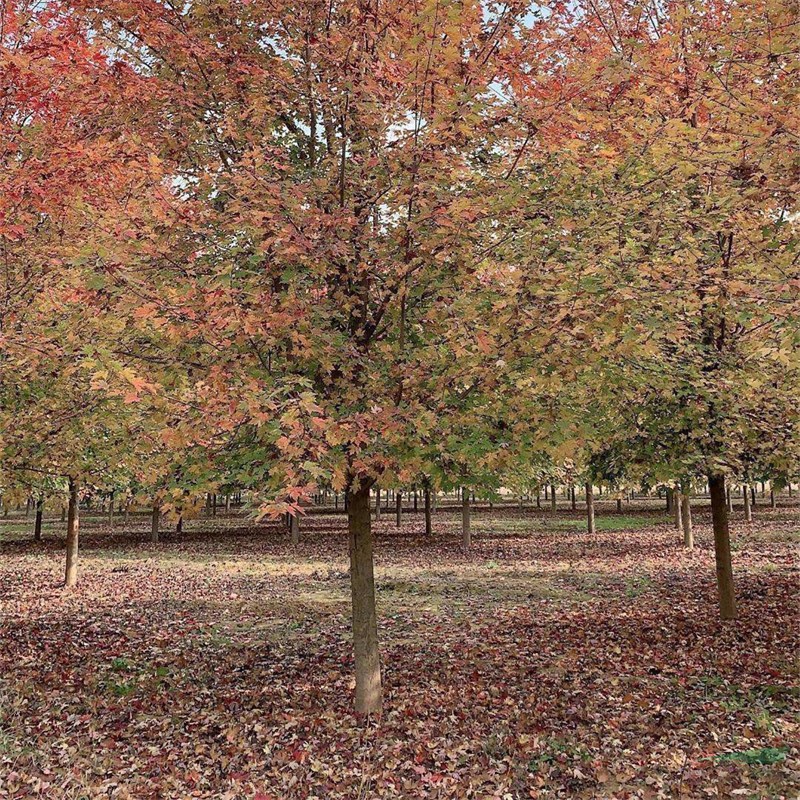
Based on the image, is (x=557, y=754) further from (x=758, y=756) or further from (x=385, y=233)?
(x=385, y=233)

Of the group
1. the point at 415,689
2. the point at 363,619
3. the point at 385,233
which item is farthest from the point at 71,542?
the point at 385,233

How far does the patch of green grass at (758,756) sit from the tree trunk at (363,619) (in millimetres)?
3635

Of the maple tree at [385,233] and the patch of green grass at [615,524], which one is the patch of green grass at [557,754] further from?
the patch of green grass at [615,524]

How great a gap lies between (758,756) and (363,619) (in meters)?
4.09

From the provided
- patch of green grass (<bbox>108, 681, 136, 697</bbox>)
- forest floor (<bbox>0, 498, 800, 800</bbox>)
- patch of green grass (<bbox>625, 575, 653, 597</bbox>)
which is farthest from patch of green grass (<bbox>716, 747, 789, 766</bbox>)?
patch of green grass (<bbox>625, 575, 653, 597</bbox>)

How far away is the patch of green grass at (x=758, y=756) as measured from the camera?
538 cm

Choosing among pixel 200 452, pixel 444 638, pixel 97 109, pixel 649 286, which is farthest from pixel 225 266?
pixel 444 638

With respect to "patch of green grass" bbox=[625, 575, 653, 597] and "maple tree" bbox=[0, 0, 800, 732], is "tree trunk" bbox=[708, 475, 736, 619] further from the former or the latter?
"patch of green grass" bbox=[625, 575, 653, 597]

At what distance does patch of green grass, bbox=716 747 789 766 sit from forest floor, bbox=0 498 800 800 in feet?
0.08

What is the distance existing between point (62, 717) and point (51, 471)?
5.85 m

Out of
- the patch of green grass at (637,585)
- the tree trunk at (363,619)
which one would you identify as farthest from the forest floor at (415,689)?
the tree trunk at (363,619)

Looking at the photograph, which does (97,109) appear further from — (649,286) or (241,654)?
(241,654)

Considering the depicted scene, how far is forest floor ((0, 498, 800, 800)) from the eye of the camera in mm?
5684

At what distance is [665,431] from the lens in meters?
9.58
